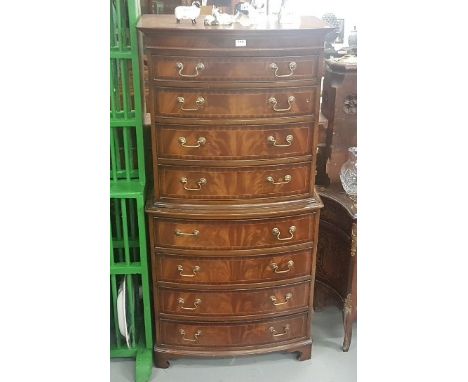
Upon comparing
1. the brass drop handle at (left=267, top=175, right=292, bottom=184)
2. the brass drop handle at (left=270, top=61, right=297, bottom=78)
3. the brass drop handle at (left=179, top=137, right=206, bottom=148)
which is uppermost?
the brass drop handle at (left=270, top=61, right=297, bottom=78)

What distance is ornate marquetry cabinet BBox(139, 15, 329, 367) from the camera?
5.54 ft

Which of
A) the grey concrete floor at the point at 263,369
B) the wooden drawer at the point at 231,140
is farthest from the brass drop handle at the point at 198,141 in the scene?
the grey concrete floor at the point at 263,369

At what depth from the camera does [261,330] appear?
6.92ft

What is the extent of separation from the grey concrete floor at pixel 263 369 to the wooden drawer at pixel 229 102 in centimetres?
110

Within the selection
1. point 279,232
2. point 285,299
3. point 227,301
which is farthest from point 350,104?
point 227,301

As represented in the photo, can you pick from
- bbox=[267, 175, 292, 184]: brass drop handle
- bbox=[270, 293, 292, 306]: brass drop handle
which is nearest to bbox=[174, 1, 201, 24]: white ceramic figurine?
bbox=[267, 175, 292, 184]: brass drop handle

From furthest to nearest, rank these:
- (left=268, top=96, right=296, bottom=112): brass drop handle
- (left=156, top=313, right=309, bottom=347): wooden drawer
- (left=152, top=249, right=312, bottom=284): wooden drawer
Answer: (left=156, top=313, right=309, bottom=347): wooden drawer
(left=152, top=249, right=312, bottom=284): wooden drawer
(left=268, top=96, right=296, bottom=112): brass drop handle

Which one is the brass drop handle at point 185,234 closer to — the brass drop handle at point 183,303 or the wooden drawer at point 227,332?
the brass drop handle at point 183,303

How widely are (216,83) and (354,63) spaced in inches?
28.5

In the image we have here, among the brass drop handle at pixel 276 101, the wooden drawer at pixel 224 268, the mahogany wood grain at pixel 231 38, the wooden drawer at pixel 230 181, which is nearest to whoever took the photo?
the mahogany wood grain at pixel 231 38

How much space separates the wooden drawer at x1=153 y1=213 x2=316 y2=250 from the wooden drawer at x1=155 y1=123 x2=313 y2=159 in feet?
0.86

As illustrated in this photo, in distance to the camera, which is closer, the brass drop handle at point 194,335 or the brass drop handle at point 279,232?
the brass drop handle at point 279,232

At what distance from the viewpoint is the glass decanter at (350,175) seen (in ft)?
7.04

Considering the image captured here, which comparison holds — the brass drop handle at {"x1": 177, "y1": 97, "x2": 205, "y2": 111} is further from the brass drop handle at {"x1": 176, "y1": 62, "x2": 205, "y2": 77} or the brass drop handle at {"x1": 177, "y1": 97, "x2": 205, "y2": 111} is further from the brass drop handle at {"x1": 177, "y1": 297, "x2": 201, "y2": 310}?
the brass drop handle at {"x1": 177, "y1": 297, "x2": 201, "y2": 310}
